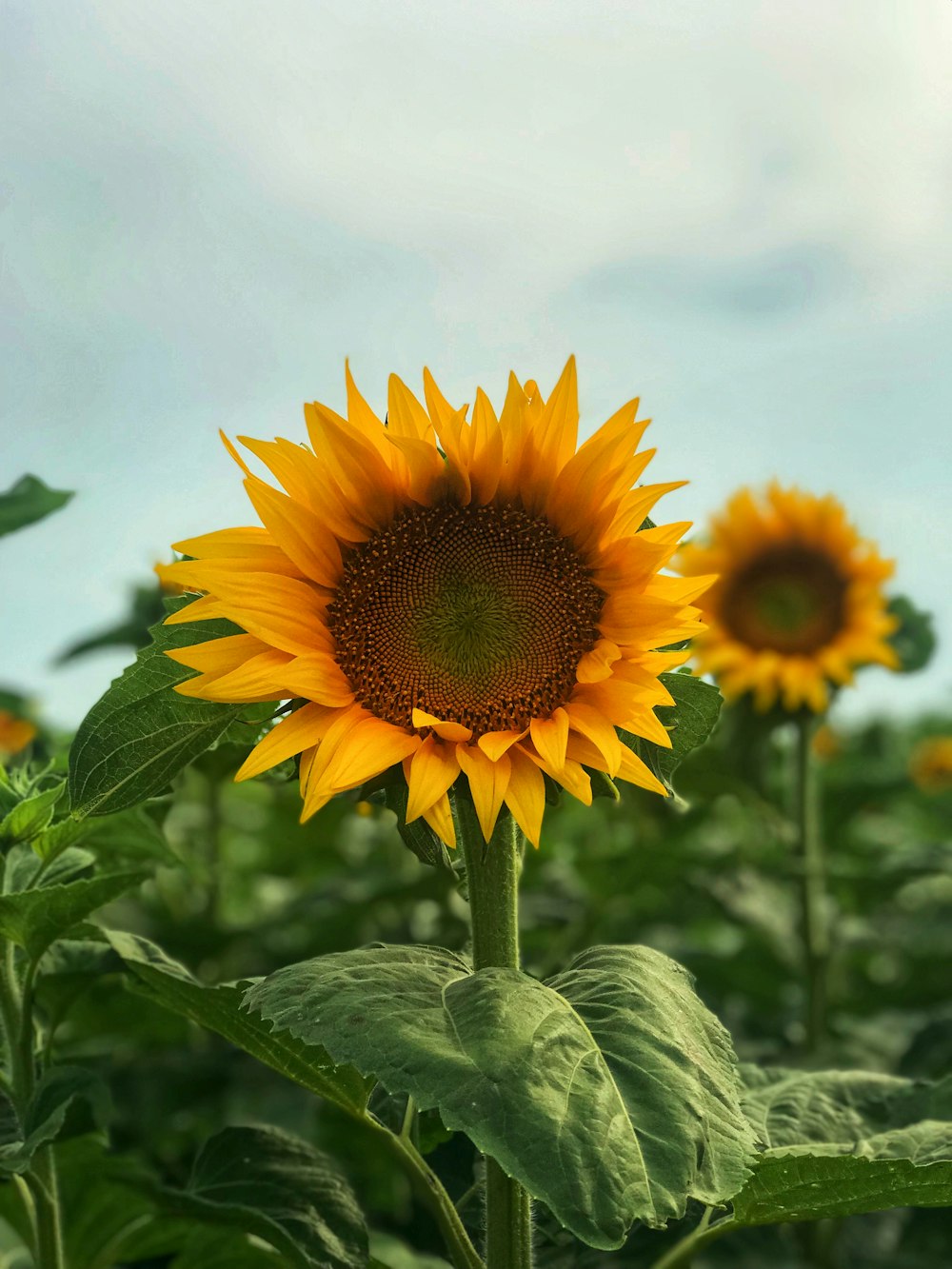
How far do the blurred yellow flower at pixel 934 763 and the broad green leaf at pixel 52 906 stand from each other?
365 cm

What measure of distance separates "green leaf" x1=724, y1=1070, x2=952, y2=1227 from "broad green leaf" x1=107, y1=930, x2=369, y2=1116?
0.98ft

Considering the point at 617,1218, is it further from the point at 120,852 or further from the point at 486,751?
the point at 120,852

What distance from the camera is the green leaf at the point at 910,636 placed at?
2.57m

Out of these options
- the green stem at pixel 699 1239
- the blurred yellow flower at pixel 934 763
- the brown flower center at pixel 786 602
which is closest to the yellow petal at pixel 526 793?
the green stem at pixel 699 1239

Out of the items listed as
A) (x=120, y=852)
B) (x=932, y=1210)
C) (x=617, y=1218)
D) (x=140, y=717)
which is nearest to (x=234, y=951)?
(x=120, y=852)

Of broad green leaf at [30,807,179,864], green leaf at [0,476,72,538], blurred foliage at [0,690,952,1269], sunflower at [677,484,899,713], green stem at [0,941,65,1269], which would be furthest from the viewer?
sunflower at [677,484,899,713]

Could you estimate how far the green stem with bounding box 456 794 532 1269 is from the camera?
985 mm

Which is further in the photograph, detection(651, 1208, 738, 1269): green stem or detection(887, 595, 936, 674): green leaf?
detection(887, 595, 936, 674): green leaf

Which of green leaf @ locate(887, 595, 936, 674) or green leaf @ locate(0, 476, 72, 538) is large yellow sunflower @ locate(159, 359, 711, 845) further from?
green leaf @ locate(887, 595, 936, 674)

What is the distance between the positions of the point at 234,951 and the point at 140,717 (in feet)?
4.31

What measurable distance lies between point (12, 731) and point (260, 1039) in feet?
7.64

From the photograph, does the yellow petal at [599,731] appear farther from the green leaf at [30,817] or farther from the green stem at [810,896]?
the green stem at [810,896]

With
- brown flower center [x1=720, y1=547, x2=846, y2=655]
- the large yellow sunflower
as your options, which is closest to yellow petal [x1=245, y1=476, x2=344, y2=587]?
the large yellow sunflower

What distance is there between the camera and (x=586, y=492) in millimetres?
1035
